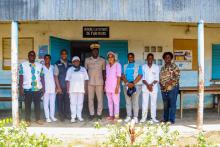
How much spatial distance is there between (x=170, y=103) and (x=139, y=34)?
3096 millimetres

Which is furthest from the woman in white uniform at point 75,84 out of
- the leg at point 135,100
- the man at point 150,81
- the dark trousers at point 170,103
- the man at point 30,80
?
the dark trousers at point 170,103

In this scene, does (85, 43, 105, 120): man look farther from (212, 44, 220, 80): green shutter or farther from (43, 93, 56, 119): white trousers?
(212, 44, 220, 80): green shutter

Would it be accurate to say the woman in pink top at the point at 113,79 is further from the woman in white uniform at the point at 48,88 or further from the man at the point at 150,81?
the woman in white uniform at the point at 48,88

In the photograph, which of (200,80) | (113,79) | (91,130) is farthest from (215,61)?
(91,130)

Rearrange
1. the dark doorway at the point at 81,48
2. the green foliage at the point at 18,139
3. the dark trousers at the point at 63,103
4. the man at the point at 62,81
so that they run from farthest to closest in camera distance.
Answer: the dark doorway at the point at 81,48
the dark trousers at the point at 63,103
the man at the point at 62,81
the green foliage at the point at 18,139

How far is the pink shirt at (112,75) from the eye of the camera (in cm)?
1012

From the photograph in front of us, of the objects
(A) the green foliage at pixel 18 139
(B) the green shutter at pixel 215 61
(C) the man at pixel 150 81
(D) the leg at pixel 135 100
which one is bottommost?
(A) the green foliage at pixel 18 139

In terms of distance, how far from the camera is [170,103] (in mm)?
10188

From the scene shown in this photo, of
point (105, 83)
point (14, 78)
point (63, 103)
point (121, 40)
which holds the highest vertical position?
point (121, 40)

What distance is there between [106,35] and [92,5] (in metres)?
3.42

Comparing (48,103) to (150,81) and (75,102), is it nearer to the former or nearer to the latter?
(75,102)

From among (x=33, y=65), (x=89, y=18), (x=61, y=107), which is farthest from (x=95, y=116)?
(x=89, y=18)

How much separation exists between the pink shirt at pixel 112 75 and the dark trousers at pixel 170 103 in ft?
3.95

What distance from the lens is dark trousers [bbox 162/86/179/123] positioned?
1012 cm
